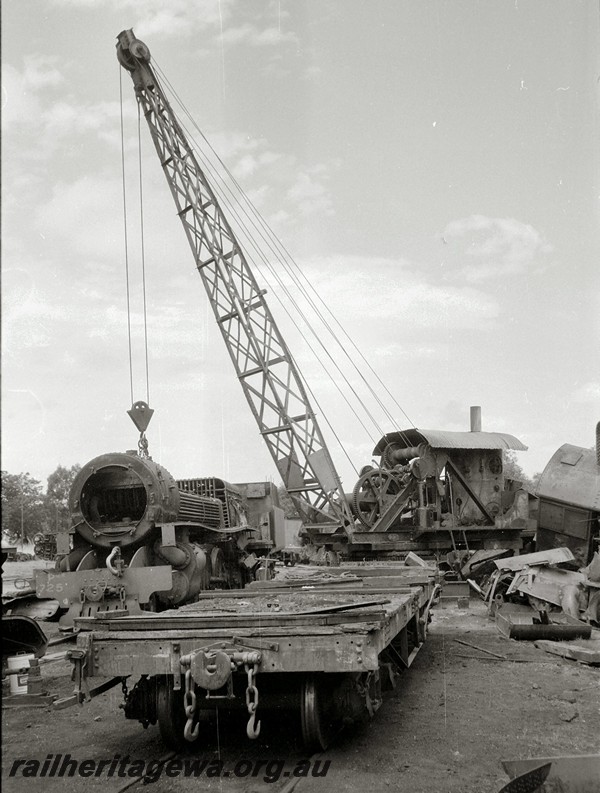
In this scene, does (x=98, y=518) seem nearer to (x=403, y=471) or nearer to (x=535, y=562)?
(x=535, y=562)

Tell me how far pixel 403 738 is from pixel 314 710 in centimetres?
103

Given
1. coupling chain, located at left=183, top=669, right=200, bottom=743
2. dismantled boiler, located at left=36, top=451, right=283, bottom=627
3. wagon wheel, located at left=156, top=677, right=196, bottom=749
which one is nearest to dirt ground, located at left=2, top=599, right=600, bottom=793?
wagon wheel, located at left=156, top=677, right=196, bottom=749

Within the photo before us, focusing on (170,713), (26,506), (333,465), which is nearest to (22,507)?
(26,506)

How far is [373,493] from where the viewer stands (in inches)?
712

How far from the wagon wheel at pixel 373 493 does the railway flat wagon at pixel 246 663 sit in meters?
11.9

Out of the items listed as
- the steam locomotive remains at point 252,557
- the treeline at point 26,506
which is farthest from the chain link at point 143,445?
the treeline at point 26,506

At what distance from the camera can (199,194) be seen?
20719 mm

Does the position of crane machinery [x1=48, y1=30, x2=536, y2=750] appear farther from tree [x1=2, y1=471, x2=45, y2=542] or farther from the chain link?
tree [x1=2, y1=471, x2=45, y2=542]

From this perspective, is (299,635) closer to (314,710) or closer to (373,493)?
(314,710)

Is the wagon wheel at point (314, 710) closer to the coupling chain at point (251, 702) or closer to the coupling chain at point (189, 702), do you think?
the coupling chain at point (251, 702)

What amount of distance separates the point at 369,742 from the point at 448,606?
8890 mm

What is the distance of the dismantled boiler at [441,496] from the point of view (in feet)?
56.6

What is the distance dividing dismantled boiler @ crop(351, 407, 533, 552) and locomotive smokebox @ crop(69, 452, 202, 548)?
22.1 ft

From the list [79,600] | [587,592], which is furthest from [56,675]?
[587,592]
